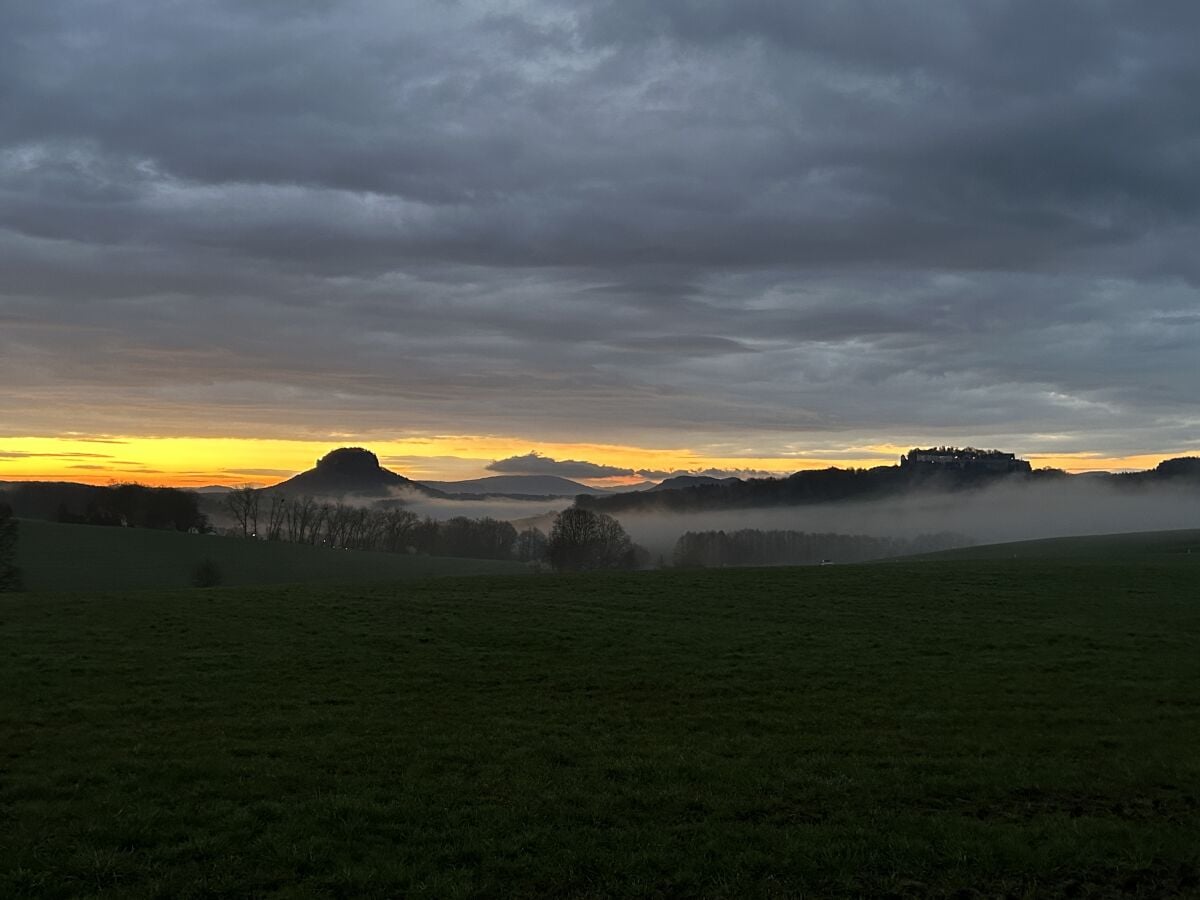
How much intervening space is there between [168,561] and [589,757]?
9953cm

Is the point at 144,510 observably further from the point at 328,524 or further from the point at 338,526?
the point at 338,526

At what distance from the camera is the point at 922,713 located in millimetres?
22328

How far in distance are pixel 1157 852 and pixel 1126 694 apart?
1340cm

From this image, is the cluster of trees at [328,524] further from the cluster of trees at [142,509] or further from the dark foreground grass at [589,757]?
the dark foreground grass at [589,757]

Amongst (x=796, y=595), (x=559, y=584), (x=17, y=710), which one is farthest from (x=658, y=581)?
(x=17, y=710)

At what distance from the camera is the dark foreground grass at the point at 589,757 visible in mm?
12367

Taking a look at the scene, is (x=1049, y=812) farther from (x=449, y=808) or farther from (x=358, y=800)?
(x=358, y=800)

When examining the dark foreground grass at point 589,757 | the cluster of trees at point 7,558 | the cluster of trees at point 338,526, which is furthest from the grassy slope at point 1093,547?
the cluster of trees at point 7,558

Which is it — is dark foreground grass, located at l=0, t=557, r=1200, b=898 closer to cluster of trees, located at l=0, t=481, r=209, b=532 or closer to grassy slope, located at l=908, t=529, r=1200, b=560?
grassy slope, located at l=908, t=529, r=1200, b=560

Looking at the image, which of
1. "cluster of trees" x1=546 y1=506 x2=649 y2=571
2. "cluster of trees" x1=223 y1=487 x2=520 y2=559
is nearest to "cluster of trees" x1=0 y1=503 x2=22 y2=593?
"cluster of trees" x1=546 y1=506 x2=649 y2=571

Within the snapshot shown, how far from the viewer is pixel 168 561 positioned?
338 feet

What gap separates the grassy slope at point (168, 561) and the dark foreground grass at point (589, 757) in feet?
197

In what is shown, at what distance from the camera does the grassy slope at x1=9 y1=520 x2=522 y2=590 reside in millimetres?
90562

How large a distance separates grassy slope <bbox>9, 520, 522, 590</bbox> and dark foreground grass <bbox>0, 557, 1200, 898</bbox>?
197 ft
